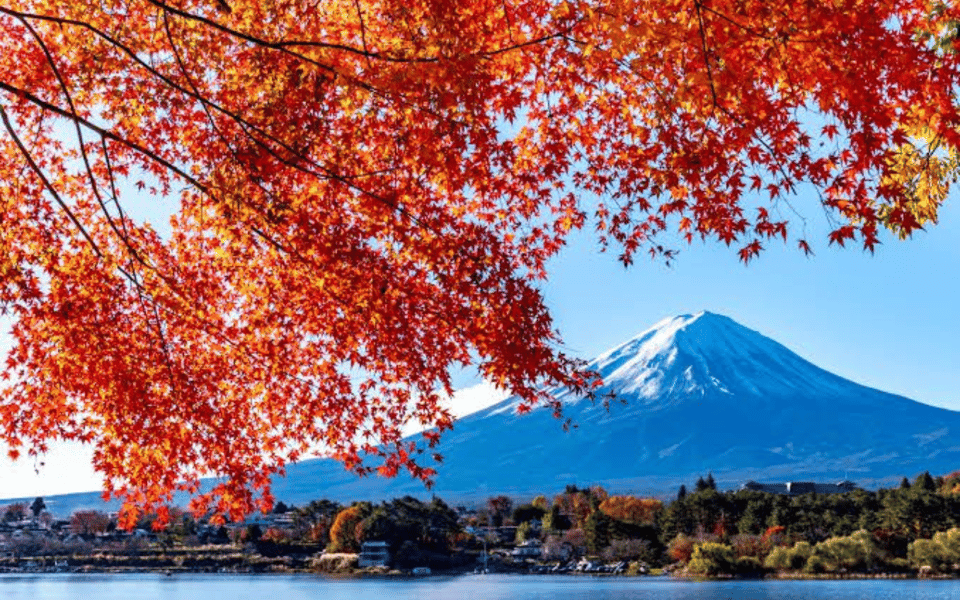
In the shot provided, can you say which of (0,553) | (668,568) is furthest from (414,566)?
(0,553)

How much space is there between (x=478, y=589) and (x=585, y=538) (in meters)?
24.3

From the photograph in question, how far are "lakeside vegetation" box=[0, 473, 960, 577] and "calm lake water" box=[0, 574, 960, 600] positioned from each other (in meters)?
3.74

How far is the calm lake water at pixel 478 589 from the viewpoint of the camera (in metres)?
59.5

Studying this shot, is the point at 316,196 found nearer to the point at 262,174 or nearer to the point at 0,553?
the point at 262,174

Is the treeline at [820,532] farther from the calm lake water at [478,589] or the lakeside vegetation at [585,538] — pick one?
the calm lake water at [478,589]

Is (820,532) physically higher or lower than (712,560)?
higher

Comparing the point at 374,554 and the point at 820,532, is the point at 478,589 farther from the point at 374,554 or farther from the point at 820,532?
the point at 374,554

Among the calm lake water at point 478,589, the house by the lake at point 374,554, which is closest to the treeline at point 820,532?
the calm lake water at point 478,589

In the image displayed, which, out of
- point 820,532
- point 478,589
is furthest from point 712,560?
point 478,589

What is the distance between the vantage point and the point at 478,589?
75.3m

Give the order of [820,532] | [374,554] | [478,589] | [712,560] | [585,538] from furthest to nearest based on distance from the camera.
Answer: [374,554] → [585,538] → [820,532] → [478,589] → [712,560]

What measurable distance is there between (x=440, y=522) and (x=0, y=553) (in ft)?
241

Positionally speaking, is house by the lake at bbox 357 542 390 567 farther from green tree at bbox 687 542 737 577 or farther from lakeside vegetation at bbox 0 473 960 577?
green tree at bbox 687 542 737 577

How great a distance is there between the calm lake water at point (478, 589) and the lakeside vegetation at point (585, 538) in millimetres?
3744
